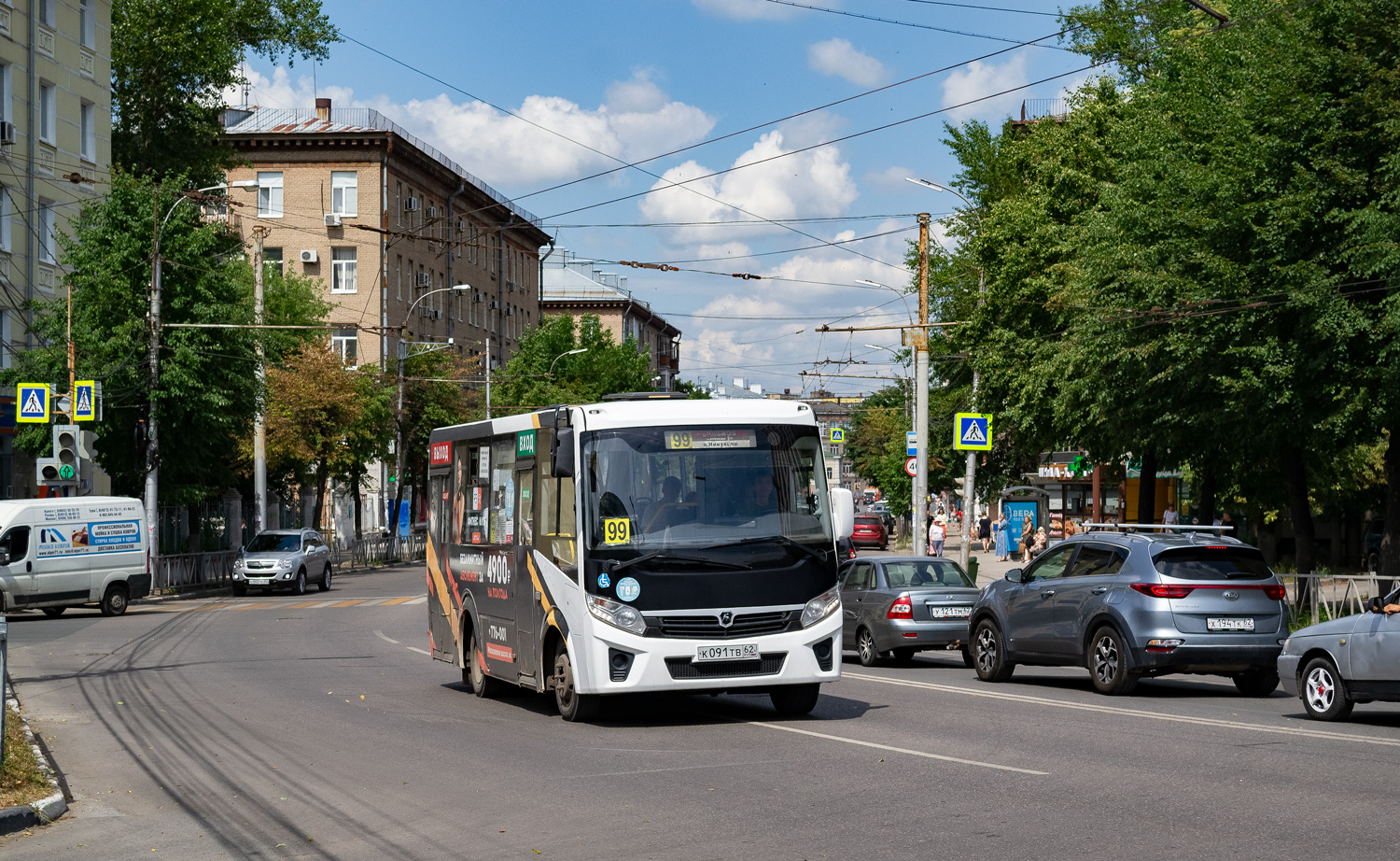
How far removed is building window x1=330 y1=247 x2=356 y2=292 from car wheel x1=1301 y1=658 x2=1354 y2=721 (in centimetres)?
5700

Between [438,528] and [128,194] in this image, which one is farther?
[128,194]

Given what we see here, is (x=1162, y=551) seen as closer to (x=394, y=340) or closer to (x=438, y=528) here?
(x=438, y=528)

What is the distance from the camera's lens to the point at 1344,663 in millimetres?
13156

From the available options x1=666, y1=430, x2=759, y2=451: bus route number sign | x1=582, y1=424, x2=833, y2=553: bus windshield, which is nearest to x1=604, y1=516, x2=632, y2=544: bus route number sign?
x1=582, y1=424, x2=833, y2=553: bus windshield

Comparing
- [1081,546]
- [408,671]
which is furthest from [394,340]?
[1081,546]

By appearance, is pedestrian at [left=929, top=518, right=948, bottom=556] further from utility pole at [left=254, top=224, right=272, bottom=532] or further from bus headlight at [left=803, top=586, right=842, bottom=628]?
bus headlight at [left=803, top=586, right=842, bottom=628]

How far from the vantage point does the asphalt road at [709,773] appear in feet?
26.7

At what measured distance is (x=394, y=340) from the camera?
66.1m

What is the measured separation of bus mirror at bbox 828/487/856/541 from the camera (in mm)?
13391

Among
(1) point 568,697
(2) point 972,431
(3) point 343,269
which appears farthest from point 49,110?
(1) point 568,697

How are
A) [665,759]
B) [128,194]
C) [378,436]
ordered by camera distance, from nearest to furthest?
[665,759] < [128,194] < [378,436]

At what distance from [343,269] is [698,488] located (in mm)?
55856

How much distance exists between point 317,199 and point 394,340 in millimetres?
6816

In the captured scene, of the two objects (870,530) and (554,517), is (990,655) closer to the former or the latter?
(554,517)
